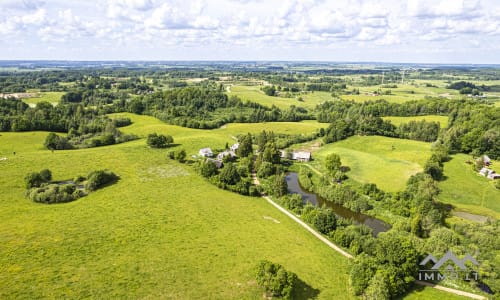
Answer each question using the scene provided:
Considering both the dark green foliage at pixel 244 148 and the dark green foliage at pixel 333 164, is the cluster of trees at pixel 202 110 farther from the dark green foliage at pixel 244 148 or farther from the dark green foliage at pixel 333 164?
the dark green foliage at pixel 333 164

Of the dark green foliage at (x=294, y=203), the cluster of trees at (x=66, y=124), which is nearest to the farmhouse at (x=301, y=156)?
the dark green foliage at (x=294, y=203)

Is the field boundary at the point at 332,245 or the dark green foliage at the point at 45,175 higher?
the dark green foliage at the point at 45,175

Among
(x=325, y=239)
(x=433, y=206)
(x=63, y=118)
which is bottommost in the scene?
(x=325, y=239)

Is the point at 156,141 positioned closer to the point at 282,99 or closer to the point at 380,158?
the point at 380,158

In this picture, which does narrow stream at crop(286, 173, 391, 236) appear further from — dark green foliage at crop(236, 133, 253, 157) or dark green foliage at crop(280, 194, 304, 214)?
dark green foliage at crop(236, 133, 253, 157)

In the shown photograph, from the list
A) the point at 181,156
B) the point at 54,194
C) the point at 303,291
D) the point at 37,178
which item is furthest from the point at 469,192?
the point at 37,178

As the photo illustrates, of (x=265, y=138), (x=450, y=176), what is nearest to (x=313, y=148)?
(x=265, y=138)

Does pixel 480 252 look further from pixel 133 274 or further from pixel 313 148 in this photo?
pixel 313 148
